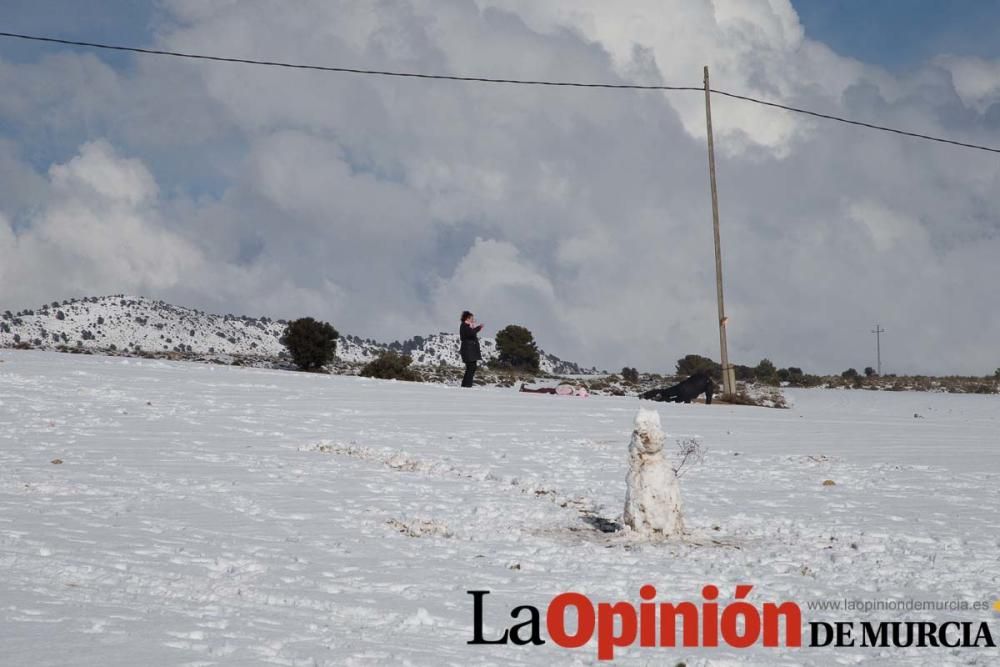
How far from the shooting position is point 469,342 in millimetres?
27266

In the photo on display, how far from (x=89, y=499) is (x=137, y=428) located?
5747 mm

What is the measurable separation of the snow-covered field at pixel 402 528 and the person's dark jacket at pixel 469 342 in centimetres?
633

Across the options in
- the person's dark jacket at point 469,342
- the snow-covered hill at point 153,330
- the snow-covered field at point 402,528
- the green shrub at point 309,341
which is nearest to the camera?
the snow-covered field at point 402,528

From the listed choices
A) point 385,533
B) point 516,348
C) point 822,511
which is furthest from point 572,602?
point 516,348

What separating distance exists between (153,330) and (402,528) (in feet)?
255

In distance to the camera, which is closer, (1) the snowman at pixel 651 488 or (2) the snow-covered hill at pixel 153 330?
(1) the snowman at pixel 651 488

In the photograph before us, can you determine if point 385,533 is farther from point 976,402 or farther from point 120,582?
point 976,402

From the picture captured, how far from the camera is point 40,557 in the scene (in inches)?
306

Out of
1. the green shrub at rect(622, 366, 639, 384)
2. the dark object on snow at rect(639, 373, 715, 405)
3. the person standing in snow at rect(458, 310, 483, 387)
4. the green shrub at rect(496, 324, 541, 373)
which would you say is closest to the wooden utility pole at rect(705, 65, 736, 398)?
the dark object on snow at rect(639, 373, 715, 405)

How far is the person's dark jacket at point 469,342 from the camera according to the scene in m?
27.0

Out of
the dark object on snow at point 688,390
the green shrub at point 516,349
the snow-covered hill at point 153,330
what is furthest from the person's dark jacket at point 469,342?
the snow-covered hill at point 153,330

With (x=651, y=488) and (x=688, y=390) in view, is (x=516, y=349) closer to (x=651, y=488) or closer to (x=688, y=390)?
(x=688, y=390)

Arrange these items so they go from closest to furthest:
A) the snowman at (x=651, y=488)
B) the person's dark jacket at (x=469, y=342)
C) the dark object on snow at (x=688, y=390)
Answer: the snowman at (x=651, y=488) < the person's dark jacket at (x=469, y=342) < the dark object on snow at (x=688, y=390)

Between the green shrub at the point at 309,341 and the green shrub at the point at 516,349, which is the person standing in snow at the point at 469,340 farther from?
the green shrub at the point at 516,349
